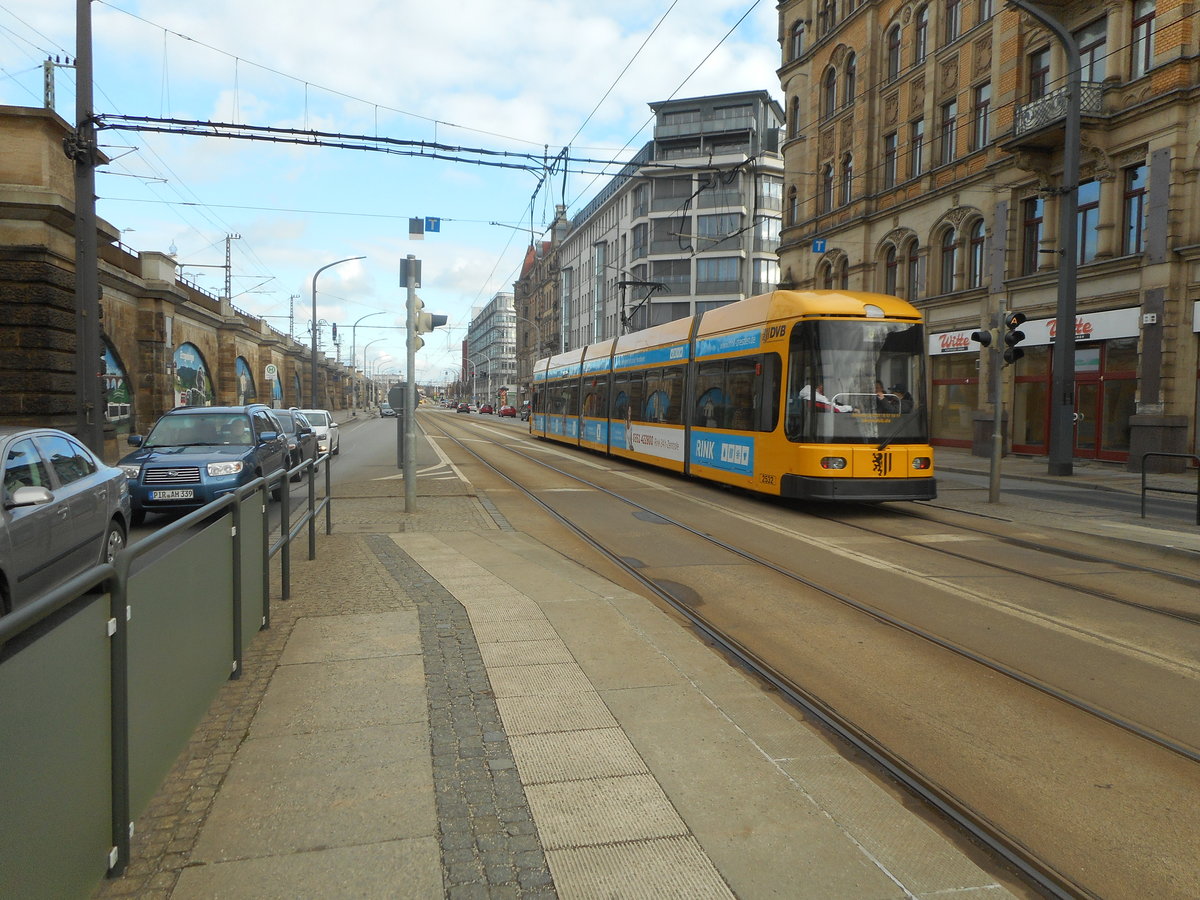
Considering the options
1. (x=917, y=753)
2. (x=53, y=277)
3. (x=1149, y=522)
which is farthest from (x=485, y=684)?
(x=53, y=277)

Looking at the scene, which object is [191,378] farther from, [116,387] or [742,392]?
[742,392]

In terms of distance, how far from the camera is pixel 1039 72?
83.1 ft

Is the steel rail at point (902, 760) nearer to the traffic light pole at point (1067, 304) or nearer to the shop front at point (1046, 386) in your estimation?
the traffic light pole at point (1067, 304)

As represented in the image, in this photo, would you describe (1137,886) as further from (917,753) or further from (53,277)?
(53,277)

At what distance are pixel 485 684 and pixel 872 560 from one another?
18.3ft


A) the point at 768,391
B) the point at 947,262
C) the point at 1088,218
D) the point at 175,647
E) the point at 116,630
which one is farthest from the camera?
the point at 947,262

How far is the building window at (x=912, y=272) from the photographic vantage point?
30953mm

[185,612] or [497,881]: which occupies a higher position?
[185,612]

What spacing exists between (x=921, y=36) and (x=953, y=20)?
174 cm

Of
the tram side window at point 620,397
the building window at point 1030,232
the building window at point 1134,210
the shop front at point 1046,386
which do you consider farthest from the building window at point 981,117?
the tram side window at point 620,397

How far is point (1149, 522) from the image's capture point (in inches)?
485

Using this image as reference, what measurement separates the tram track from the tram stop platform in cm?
14

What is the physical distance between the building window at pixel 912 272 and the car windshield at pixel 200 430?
2501 centimetres

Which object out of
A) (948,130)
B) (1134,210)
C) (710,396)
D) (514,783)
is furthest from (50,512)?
(948,130)
